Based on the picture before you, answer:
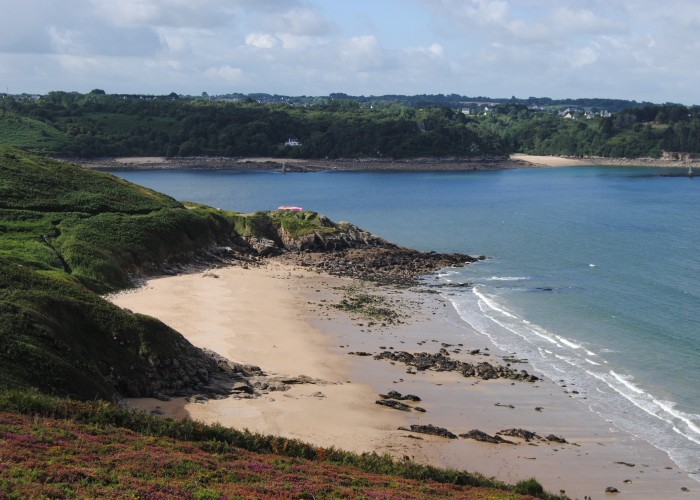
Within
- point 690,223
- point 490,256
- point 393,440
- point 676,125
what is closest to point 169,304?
point 393,440

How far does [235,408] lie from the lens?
27000 mm

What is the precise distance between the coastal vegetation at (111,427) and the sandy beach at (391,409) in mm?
2230

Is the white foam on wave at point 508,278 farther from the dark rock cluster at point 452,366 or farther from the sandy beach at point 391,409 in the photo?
the dark rock cluster at point 452,366

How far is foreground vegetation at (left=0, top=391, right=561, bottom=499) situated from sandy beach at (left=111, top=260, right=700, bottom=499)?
3454 millimetres

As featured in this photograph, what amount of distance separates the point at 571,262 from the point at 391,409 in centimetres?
3839

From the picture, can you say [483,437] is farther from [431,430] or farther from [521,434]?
[431,430]

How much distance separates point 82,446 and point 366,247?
5039 cm

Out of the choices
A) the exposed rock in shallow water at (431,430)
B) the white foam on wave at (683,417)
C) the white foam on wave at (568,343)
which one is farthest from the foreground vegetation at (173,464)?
the white foam on wave at (568,343)

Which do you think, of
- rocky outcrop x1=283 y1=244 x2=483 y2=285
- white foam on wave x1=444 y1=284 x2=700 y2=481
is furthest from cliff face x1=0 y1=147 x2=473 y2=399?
white foam on wave x1=444 y1=284 x2=700 y2=481

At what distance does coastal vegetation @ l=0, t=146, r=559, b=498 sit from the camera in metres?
16.7

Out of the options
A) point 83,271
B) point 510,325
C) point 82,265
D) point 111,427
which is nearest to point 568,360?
point 510,325

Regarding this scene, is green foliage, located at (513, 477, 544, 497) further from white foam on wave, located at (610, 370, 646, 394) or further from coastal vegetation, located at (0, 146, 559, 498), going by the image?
white foam on wave, located at (610, 370, 646, 394)

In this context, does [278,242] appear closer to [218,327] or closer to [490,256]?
[490,256]

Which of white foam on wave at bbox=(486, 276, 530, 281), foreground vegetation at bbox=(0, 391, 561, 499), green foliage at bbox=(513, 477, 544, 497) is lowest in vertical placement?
white foam on wave at bbox=(486, 276, 530, 281)
